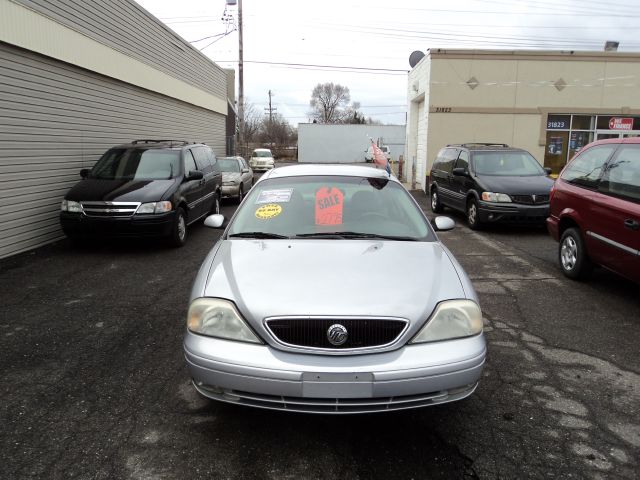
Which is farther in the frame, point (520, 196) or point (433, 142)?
point (433, 142)

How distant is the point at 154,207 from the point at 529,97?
14265mm

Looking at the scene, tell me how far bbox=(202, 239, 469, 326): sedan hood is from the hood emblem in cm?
8

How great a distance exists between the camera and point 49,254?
8.23 m

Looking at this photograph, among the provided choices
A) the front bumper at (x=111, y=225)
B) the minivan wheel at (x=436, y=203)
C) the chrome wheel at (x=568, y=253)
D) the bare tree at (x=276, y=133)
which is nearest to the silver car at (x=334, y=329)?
the chrome wheel at (x=568, y=253)

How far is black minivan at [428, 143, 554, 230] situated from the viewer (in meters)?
9.75

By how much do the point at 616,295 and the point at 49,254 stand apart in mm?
8296

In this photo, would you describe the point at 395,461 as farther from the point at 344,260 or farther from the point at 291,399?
the point at 344,260

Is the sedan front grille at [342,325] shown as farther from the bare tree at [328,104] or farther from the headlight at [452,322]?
the bare tree at [328,104]

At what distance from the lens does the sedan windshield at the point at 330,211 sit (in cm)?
382

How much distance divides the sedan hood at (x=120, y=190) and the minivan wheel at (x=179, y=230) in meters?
0.49

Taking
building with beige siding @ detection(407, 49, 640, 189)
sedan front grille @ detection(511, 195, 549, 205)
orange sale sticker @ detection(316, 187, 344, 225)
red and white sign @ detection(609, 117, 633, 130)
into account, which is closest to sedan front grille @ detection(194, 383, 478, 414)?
orange sale sticker @ detection(316, 187, 344, 225)

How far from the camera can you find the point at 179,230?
28.3 feet

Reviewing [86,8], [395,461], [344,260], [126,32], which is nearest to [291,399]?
[395,461]

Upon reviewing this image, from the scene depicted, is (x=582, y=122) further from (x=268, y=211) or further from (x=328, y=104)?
(x=328, y=104)
